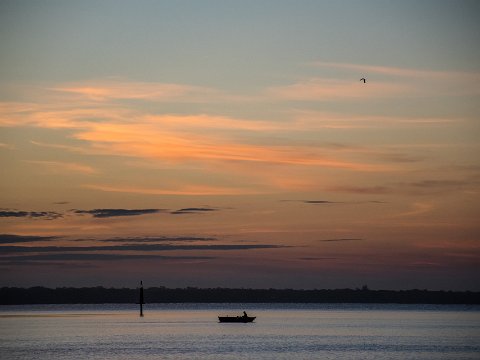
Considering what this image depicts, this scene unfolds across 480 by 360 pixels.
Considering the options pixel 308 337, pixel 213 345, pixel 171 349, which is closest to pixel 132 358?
pixel 171 349

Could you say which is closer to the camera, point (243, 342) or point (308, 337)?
point (243, 342)

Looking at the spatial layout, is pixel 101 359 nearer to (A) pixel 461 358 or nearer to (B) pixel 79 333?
(A) pixel 461 358

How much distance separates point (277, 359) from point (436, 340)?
39.2 m

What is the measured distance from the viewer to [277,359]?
295ft

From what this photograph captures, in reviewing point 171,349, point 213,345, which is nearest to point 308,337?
point 213,345

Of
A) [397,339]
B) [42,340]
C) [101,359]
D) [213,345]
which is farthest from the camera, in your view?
[397,339]

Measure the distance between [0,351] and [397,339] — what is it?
5361 centimetres

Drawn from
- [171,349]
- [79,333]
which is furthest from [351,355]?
[79,333]

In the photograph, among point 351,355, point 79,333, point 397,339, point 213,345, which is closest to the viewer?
point 351,355

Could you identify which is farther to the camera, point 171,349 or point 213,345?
point 213,345

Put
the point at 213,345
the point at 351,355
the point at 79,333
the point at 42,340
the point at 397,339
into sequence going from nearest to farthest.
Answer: the point at 351,355 → the point at 213,345 → the point at 42,340 → the point at 397,339 → the point at 79,333

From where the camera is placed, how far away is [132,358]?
9012 cm

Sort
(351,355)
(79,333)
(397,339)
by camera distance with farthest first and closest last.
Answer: (79,333), (397,339), (351,355)

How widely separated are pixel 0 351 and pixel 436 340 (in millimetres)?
55448
